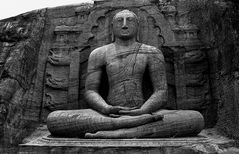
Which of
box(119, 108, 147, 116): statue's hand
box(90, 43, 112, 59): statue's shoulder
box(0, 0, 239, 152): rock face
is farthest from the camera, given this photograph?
box(90, 43, 112, 59): statue's shoulder

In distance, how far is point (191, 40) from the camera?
278 inches

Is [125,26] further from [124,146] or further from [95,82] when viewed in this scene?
[124,146]

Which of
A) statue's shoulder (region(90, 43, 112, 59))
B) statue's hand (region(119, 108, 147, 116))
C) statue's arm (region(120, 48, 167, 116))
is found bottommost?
statue's hand (region(119, 108, 147, 116))

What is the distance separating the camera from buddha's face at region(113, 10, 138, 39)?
633 centimetres

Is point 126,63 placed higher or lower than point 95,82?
higher

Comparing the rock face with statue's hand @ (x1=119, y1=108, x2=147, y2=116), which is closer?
statue's hand @ (x1=119, y1=108, x2=147, y2=116)

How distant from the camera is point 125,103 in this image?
578 centimetres

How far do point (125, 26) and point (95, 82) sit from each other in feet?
4.34

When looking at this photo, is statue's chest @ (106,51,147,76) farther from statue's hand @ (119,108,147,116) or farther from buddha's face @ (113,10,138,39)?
statue's hand @ (119,108,147,116)

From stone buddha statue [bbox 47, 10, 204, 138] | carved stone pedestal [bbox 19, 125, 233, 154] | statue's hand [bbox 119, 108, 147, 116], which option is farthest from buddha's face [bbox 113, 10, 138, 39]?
carved stone pedestal [bbox 19, 125, 233, 154]

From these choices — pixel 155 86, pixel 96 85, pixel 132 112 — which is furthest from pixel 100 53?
pixel 132 112

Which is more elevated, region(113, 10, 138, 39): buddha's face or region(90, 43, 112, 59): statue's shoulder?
region(113, 10, 138, 39): buddha's face

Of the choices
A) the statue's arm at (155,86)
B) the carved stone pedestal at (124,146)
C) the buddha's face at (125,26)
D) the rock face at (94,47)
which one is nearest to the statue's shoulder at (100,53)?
the buddha's face at (125,26)

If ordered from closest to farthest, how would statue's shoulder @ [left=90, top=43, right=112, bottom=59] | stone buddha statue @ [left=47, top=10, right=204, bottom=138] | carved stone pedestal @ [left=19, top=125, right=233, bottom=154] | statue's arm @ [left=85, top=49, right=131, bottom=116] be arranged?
carved stone pedestal @ [left=19, top=125, right=233, bottom=154], stone buddha statue @ [left=47, top=10, right=204, bottom=138], statue's arm @ [left=85, top=49, right=131, bottom=116], statue's shoulder @ [left=90, top=43, right=112, bottom=59]
